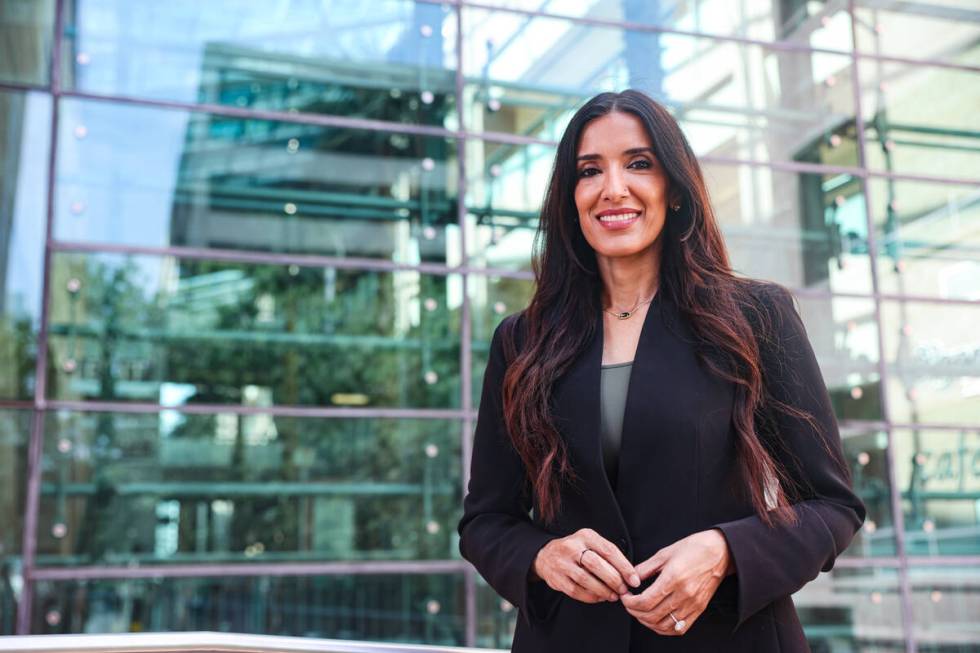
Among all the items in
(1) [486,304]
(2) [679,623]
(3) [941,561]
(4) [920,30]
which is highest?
(4) [920,30]

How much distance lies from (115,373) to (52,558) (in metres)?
1.26

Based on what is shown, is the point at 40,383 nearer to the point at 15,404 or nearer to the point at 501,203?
the point at 15,404

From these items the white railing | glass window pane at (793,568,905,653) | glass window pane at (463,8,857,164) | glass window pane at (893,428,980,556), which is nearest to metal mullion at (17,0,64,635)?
glass window pane at (463,8,857,164)

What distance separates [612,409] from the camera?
170 centimetres

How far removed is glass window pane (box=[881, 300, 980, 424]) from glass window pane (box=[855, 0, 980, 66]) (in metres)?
2.16

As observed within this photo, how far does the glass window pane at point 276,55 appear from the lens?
24.9ft

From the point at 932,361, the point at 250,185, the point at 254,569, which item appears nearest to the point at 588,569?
the point at 254,569

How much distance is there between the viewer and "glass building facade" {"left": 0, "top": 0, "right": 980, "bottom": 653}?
7.33m

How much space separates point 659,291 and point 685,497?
0.36 m

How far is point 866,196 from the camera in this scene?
8.80 meters

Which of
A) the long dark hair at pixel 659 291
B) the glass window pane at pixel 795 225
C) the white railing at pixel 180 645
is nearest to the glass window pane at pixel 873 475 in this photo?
the glass window pane at pixel 795 225

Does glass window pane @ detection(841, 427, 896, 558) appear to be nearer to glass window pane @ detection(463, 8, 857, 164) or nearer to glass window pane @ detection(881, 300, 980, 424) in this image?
glass window pane @ detection(881, 300, 980, 424)

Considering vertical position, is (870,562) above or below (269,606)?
→ above

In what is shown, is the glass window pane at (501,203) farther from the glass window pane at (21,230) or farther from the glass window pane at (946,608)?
the glass window pane at (946,608)
